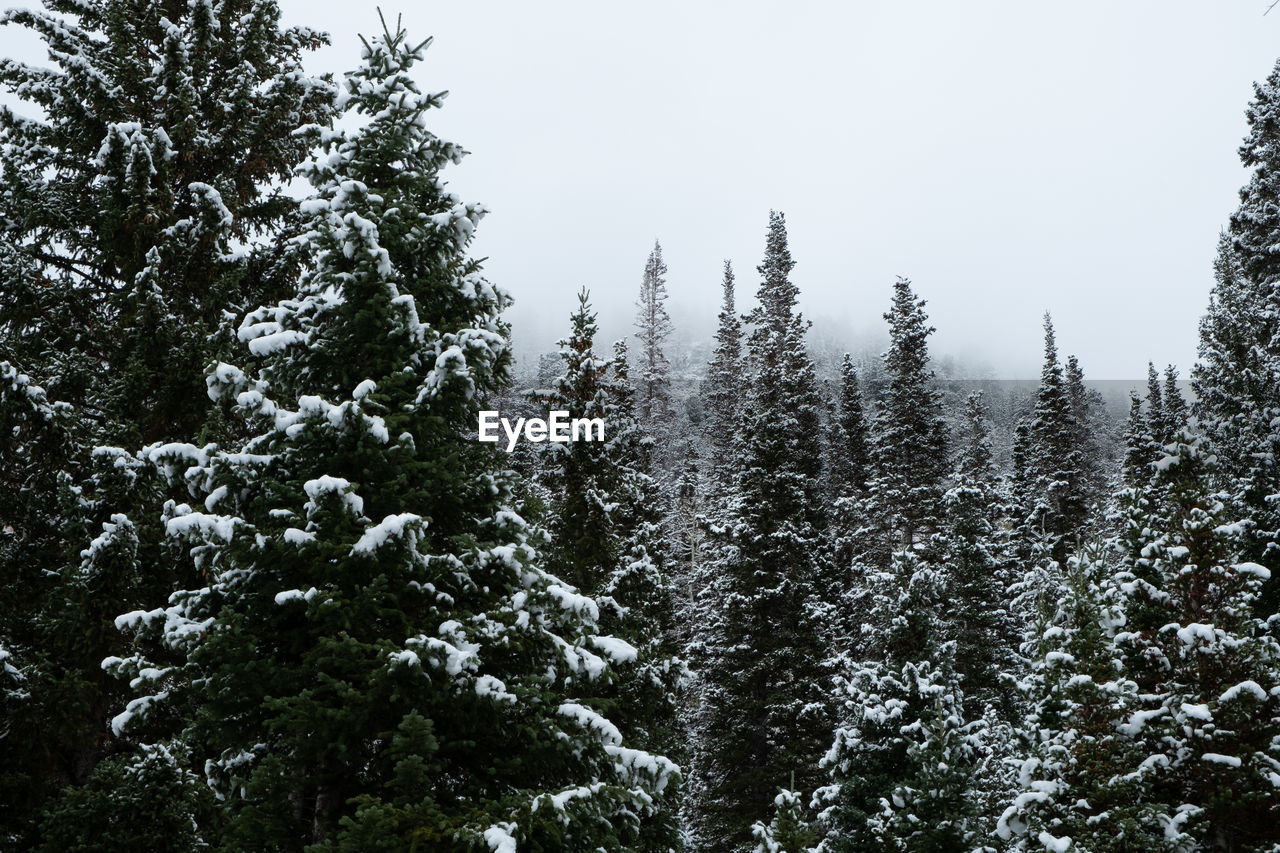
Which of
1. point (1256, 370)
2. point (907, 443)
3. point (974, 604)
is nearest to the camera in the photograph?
point (1256, 370)

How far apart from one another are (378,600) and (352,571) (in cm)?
37

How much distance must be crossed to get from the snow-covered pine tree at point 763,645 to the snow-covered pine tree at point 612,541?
471 centimetres

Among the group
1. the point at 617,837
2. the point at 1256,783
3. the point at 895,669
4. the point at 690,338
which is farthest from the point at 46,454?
the point at 690,338

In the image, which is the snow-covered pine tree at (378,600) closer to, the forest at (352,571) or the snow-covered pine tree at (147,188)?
the forest at (352,571)

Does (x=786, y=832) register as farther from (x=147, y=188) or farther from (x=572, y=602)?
(x=147, y=188)

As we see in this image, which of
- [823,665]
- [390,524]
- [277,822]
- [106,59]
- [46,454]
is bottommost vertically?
[823,665]

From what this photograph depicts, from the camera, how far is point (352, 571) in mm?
7598

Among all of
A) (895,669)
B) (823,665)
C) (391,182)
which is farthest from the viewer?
(823,665)

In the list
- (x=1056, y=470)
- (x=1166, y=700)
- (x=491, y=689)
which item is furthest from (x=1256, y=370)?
(x=491, y=689)

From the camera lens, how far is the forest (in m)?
7.35

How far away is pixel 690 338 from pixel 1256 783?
172 m

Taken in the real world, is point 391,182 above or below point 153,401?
above

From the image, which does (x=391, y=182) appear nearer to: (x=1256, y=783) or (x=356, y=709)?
(x=356, y=709)

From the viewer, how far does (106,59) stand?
1088 cm
